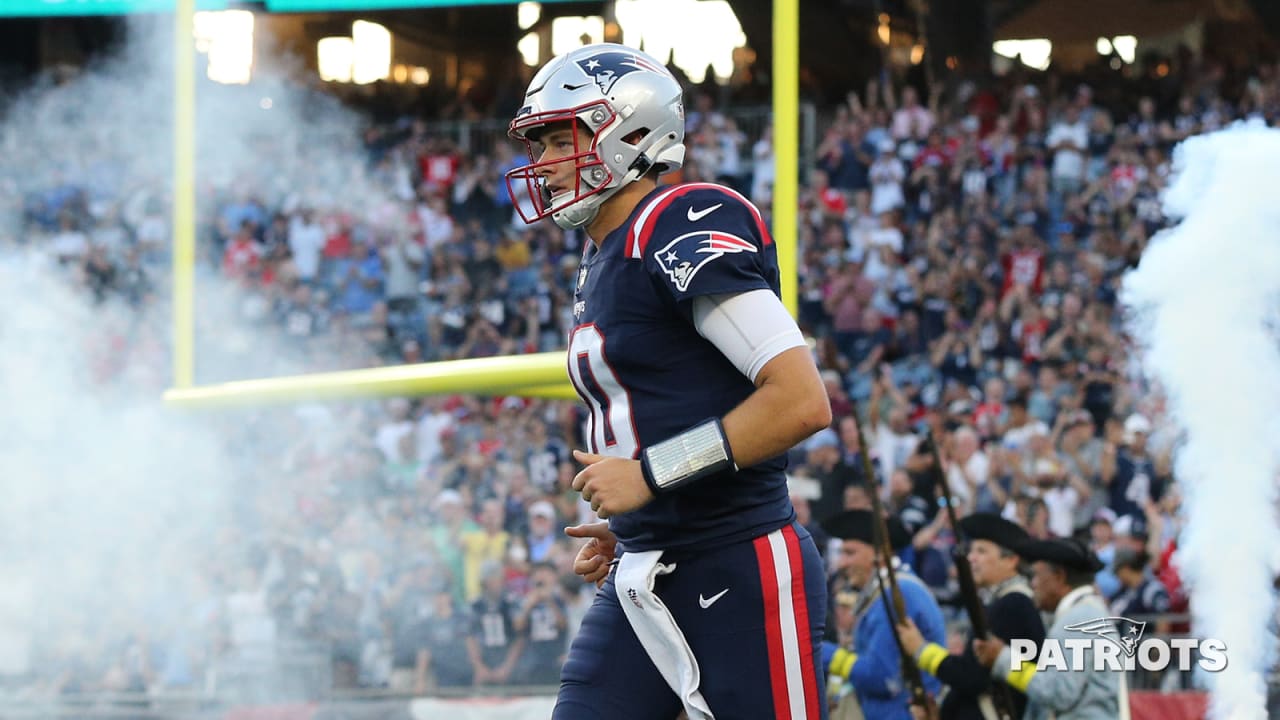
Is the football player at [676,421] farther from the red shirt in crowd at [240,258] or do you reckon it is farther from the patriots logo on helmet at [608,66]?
the red shirt in crowd at [240,258]

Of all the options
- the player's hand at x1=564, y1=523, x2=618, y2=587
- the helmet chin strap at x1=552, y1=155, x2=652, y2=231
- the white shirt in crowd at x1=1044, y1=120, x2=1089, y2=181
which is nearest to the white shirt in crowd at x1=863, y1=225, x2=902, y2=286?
the white shirt in crowd at x1=1044, y1=120, x2=1089, y2=181

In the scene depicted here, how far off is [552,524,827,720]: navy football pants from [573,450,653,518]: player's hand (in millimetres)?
197

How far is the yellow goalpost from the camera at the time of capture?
442 cm

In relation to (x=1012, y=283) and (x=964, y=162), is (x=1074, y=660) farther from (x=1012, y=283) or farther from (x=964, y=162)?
(x=964, y=162)

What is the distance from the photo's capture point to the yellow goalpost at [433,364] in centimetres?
442

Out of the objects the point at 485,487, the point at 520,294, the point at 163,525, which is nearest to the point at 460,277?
the point at 520,294

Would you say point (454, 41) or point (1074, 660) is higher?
point (454, 41)

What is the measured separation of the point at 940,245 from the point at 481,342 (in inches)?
134

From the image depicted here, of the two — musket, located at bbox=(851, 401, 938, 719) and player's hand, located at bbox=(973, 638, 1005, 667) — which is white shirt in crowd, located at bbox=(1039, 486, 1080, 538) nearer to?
musket, located at bbox=(851, 401, 938, 719)

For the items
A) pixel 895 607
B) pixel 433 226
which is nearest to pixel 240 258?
pixel 433 226

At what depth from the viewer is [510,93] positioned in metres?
14.5

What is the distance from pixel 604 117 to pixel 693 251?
372 millimetres

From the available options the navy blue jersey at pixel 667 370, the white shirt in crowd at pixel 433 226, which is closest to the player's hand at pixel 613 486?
the navy blue jersey at pixel 667 370

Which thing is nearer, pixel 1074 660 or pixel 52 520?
pixel 1074 660
